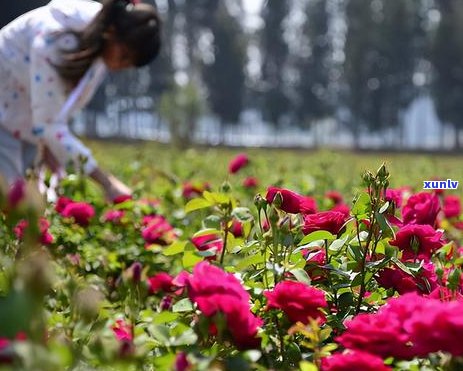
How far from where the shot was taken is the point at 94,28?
8.22ft

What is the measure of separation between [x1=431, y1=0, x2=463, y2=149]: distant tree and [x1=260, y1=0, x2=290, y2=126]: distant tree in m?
7.62

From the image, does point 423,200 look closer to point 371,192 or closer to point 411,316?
point 371,192

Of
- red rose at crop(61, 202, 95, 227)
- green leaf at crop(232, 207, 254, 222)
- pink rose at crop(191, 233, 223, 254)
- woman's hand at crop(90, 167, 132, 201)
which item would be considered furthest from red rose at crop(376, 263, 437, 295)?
woman's hand at crop(90, 167, 132, 201)

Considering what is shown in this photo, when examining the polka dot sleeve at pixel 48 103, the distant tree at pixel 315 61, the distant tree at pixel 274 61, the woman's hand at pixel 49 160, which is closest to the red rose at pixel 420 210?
the polka dot sleeve at pixel 48 103

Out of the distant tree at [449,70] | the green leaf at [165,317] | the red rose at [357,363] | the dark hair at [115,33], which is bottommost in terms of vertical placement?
the green leaf at [165,317]

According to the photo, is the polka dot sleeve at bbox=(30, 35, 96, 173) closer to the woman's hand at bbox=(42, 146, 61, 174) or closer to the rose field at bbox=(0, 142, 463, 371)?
the woman's hand at bbox=(42, 146, 61, 174)

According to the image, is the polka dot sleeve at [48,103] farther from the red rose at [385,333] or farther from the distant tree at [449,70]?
the distant tree at [449,70]

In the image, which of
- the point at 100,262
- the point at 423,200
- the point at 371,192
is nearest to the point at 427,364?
the point at 371,192

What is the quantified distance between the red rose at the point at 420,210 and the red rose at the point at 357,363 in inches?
25.7

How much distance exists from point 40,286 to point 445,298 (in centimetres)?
80

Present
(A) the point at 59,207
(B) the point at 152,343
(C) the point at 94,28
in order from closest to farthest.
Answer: (B) the point at 152,343 → (A) the point at 59,207 → (C) the point at 94,28

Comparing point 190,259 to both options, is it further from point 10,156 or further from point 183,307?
point 10,156

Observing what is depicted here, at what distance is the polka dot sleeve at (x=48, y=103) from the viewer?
2502 mm

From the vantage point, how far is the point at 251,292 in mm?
1232
